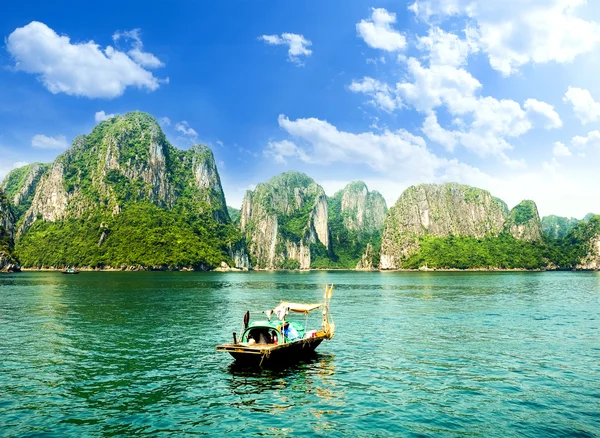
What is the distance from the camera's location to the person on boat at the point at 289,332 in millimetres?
33600

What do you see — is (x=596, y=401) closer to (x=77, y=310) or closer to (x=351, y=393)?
(x=351, y=393)

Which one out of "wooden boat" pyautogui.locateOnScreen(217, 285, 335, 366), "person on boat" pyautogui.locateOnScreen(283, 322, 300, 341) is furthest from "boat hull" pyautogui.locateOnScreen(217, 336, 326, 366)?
"person on boat" pyautogui.locateOnScreen(283, 322, 300, 341)

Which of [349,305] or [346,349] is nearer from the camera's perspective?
[346,349]

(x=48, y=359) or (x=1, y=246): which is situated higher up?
(x=1, y=246)

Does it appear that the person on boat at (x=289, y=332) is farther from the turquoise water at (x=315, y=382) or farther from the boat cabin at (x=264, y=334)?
the turquoise water at (x=315, y=382)

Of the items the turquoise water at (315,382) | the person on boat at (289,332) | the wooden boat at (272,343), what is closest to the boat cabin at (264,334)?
the wooden boat at (272,343)

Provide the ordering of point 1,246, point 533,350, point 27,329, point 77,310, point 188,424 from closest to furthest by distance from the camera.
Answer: point 188,424
point 533,350
point 27,329
point 77,310
point 1,246

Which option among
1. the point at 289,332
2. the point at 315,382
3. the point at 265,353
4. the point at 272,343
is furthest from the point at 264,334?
the point at 315,382

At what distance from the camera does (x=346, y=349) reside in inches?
1436

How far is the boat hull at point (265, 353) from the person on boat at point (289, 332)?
5.07 ft

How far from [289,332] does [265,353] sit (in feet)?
18.9

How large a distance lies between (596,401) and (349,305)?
51.7 meters

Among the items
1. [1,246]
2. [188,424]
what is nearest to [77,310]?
[188,424]

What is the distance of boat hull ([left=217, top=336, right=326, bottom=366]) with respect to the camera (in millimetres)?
28531
